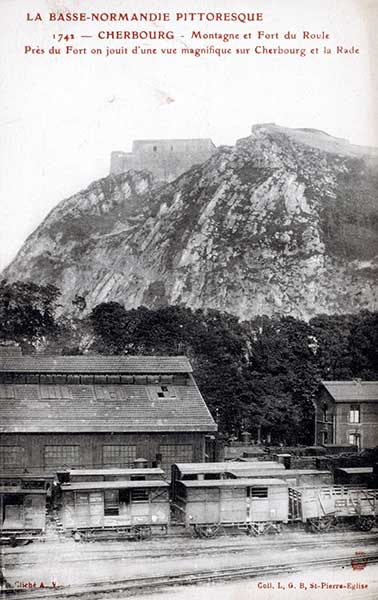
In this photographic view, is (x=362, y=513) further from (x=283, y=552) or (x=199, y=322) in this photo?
(x=199, y=322)

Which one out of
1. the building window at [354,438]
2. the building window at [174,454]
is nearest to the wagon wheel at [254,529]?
the building window at [174,454]

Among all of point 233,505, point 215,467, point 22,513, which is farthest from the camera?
point 215,467

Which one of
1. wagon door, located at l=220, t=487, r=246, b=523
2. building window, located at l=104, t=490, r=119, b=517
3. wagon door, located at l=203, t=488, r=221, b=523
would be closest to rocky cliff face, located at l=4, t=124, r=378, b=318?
wagon door, located at l=220, t=487, r=246, b=523

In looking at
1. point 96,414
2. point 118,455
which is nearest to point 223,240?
point 96,414

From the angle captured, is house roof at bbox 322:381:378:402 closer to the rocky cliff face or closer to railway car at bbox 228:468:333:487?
the rocky cliff face

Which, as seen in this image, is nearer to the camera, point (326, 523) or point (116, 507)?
point (116, 507)

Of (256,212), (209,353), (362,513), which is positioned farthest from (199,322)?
(362,513)

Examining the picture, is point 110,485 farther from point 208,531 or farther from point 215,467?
point 215,467
